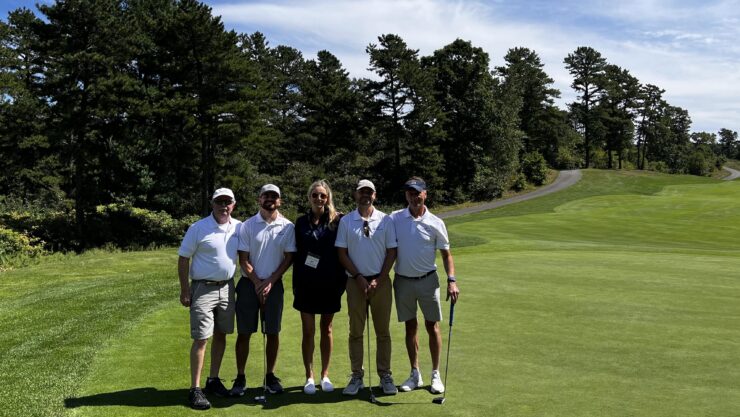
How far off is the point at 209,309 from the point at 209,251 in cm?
59

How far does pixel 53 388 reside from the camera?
560 cm

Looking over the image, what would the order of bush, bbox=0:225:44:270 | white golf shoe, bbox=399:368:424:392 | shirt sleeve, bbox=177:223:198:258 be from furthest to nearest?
bush, bbox=0:225:44:270 → white golf shoe, bbox=399:368:424:392 → shirt sleeve, bbox=177:223:198:258

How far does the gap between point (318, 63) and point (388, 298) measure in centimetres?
6419

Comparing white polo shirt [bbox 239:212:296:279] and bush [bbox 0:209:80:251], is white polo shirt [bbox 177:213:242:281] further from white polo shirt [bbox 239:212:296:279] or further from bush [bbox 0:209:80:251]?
bush [bbox 0:209:80:251]

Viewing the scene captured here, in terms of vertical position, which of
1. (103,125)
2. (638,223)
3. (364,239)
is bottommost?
(638,223)

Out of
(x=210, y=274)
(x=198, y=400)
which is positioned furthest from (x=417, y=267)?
(x=198, y=400)

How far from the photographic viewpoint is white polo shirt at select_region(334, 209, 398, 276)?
562 centimetres

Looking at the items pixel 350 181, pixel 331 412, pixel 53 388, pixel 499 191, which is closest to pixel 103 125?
pixel 350 181

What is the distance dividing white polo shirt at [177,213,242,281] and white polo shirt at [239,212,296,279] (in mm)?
183

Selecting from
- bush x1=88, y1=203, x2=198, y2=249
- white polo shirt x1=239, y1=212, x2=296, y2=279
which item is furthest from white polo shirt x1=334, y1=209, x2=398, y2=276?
bush x1=88, y1=203, x2=198, y2=249

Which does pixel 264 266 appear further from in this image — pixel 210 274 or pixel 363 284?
pixel 363 284

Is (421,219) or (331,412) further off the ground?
(421,219)

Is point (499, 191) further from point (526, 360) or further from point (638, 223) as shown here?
point (526, 360)

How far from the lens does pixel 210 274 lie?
17.8ft
